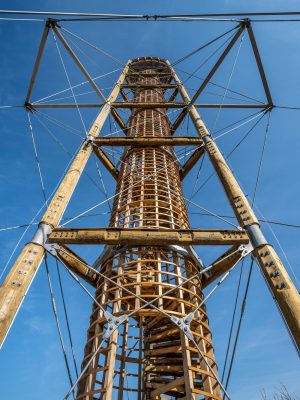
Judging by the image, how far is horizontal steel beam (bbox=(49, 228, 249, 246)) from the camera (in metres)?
5.57

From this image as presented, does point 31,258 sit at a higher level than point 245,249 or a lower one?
lower

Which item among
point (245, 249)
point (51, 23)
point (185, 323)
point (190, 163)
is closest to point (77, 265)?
point (185, 323)

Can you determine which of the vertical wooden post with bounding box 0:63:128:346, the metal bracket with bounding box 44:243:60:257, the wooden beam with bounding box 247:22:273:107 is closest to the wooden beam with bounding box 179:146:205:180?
the wooden beam with bounding box 247:22:273:107

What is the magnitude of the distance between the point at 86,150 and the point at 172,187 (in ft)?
9.20

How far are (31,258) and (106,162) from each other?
6.04 meters

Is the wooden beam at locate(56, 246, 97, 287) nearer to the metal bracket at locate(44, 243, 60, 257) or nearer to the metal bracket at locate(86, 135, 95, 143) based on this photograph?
the metal bracket at locate(44, 243, 60, 257)

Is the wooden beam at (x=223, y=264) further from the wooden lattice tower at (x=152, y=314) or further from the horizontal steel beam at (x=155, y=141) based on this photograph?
the horizontal steel beam at (x=155, y=141)

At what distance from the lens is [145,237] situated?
5578 millimetres

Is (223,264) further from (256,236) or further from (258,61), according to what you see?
(258,61)

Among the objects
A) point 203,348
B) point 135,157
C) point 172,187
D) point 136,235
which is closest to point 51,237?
point 136,235

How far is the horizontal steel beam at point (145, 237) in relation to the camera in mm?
5574

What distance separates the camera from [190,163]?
10.9m

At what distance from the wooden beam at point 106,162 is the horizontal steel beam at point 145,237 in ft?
14.5

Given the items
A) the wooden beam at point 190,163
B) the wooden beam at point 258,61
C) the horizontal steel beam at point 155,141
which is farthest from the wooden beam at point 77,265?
the wooden beam at point 258,61
